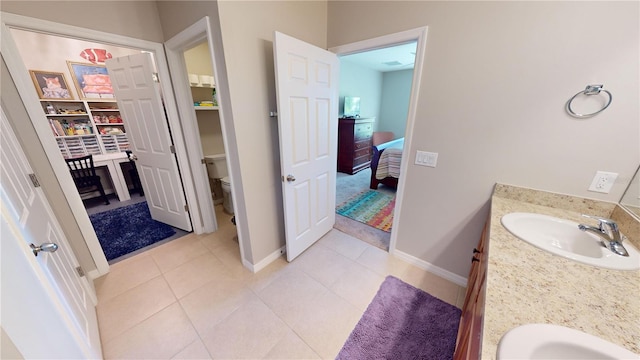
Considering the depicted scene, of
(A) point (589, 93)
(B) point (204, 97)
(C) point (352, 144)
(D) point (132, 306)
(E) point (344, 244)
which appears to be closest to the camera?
(A) point (589, 93)

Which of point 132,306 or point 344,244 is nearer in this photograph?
point 132,306

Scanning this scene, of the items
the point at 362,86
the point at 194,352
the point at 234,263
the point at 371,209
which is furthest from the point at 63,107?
→ the point at 362,86

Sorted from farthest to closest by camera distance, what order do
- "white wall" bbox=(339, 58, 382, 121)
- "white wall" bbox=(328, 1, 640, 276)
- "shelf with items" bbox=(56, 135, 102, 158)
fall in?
1. "white wall" bbox=(339, 58, 382, 121)
2. "shelf with items" bbox=(56, 135, 102, 158)
3. "white wall" bbox=(328, 1, 640, 276)

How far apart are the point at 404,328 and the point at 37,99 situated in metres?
2.90

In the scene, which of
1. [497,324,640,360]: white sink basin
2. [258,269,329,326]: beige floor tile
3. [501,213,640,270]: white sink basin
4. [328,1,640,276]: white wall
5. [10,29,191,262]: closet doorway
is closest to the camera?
[497,324,640,360]: white sink basin

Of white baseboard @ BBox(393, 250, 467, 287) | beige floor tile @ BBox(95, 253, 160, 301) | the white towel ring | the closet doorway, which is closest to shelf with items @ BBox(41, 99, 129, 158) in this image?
the closet doorway

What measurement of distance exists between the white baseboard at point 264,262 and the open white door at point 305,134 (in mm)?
155

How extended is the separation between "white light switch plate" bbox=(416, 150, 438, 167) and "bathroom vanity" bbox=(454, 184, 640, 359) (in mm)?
739

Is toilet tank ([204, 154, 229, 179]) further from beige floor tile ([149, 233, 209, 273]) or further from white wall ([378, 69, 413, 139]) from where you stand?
white wall ([378, 69, 413, 139])

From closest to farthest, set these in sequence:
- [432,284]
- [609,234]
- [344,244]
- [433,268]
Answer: [609,234], [432,284], [433,268], [344,244]

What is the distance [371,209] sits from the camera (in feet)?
10.0

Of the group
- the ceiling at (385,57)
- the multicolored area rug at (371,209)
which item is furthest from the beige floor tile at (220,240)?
the ceiling at (385,57)

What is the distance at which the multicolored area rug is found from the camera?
273 centimetres

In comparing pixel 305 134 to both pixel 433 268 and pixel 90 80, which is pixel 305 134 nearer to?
pixel 433 268
